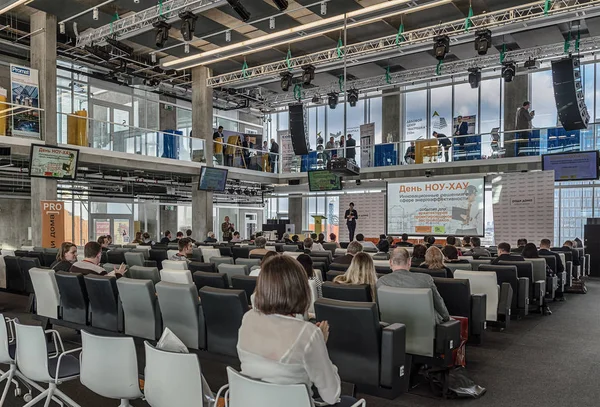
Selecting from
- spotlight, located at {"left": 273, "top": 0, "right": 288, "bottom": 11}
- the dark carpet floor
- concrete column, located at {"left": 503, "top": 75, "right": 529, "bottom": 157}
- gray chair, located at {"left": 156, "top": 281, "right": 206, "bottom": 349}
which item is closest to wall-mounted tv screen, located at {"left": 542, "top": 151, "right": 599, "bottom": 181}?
concrete column, located at {"left": 503, "top": 75, "right": 529, "bottom": 157}

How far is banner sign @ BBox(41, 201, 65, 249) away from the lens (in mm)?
11688

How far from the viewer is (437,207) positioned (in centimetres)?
1542

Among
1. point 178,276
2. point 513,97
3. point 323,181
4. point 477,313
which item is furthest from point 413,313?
point 513,97

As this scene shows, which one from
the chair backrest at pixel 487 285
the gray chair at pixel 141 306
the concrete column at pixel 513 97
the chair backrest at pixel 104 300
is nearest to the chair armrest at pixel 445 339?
the chair backrest at pixel 487 285

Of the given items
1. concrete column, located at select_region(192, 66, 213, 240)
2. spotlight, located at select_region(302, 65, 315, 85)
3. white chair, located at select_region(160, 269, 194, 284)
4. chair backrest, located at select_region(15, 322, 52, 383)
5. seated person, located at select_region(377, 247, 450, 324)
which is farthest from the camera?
concrete column, located at select_region(192, 66, 213, 240)

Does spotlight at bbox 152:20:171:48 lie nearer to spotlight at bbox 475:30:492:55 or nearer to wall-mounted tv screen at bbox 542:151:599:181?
spotlight at bbox 475:30:492:55

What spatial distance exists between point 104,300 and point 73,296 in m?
0.53

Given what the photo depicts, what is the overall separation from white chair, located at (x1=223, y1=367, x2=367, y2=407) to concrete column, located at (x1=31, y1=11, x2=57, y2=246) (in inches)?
457

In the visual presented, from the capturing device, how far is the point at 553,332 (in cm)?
673

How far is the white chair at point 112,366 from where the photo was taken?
2855 millimetres

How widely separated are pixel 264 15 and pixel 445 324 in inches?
385

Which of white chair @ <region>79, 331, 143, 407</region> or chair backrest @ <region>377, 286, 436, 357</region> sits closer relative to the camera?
white chair @ <region>79, 331, 143, 407</region>

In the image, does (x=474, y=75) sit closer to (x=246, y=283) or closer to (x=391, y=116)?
(x=391, y=116)

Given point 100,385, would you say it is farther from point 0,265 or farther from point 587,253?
point 587,253
